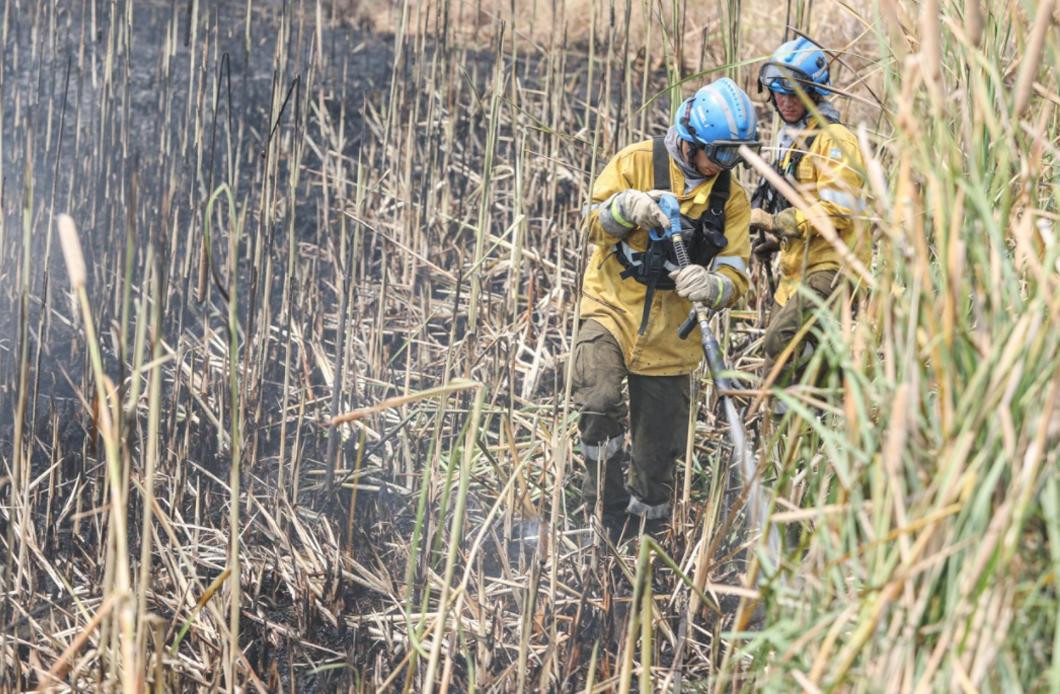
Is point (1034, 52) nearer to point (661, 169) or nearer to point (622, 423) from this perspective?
point (661, 169)

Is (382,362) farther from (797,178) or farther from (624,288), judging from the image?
(797,178)

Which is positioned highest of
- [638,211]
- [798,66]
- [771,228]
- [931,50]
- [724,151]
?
[931,50]

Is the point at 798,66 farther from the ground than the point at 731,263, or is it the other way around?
the point at 798,66

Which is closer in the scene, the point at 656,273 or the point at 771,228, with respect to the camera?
the point at 656,273

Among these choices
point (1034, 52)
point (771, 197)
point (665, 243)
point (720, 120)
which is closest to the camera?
point (1034, 52)

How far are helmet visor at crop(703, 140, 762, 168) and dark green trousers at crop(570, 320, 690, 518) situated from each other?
59cm

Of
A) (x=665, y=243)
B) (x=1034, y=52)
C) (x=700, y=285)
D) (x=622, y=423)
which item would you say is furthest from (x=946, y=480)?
(x=622, y=423)

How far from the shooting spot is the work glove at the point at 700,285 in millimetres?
3457

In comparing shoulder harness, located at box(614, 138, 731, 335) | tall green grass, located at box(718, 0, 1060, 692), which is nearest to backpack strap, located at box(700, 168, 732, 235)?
shoulder harness, located at box(614, 138, 731, 335)

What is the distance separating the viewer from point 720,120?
3.38 meters

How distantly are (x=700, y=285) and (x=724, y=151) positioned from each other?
36 cm

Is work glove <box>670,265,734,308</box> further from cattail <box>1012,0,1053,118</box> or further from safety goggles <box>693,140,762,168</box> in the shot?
cattail <box>1012,0,1053,118</box>

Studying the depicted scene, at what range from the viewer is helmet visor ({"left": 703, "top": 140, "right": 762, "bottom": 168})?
11.2 ft

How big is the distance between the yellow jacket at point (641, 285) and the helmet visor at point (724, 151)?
5.0 inches
